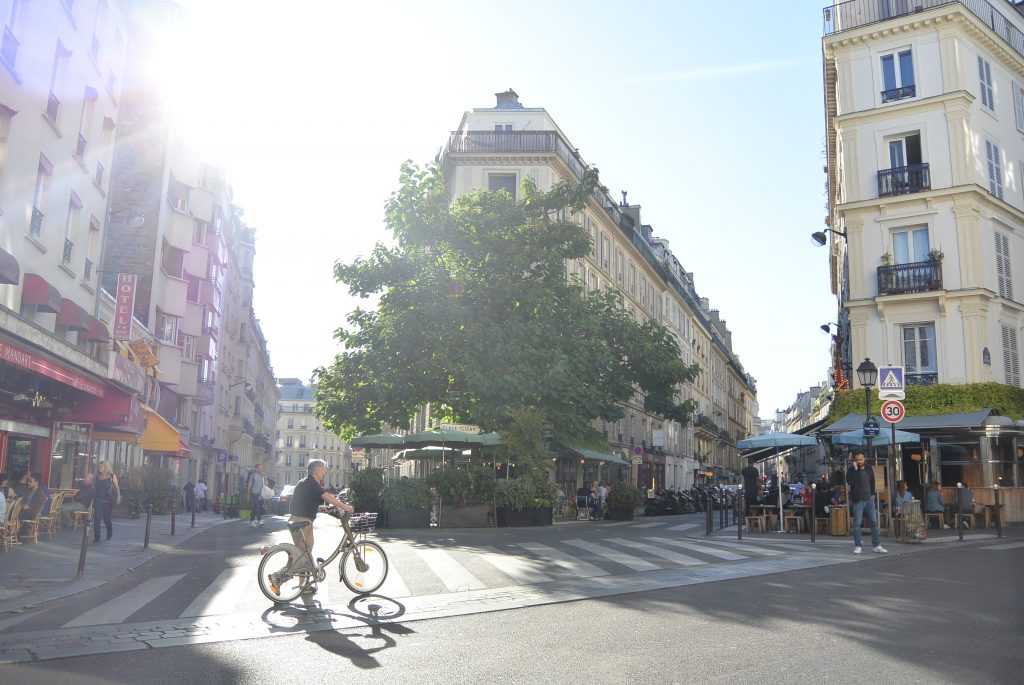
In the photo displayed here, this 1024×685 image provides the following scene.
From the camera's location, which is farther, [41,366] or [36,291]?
[36,291]

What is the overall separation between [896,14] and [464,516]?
72.3ft

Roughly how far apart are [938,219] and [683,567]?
750 inches

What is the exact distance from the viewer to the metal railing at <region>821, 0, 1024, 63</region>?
28500 millimetres

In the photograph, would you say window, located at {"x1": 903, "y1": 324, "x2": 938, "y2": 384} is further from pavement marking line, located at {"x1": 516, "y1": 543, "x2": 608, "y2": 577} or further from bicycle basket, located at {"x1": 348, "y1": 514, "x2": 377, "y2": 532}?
bicycle basket, located at {"x1": 348, "y1": 514, "x2": 377, "y2": 532}

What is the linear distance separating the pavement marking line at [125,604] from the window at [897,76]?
26280 millimetres

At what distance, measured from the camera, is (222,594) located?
392 inches

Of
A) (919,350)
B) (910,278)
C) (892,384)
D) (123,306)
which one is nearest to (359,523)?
(892,384)

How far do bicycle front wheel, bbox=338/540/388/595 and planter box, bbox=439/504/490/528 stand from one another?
1329 centimetres

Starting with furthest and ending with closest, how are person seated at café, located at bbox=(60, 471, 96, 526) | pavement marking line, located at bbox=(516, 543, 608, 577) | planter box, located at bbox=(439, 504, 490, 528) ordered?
planter box, located at bbox=(439, 504, 490, 528), person seated at café, located at bbox=(60, 471, 96, 526), pavement marking line, located at bbox=(516, 543, 608, 577)

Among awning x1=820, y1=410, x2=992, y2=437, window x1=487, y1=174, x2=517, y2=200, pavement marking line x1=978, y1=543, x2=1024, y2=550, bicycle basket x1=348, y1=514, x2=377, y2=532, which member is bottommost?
pavement marking line x1=978, y1=543, x2=1024, y2=550

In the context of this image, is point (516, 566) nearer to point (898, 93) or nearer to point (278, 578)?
point (278, 578)

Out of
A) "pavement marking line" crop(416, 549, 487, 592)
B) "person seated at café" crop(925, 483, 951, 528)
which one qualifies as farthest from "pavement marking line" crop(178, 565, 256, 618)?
"person seated at café" crop(925, 483, 951, 528)

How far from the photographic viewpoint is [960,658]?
6.26 meters

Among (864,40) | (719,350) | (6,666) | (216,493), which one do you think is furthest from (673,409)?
(719,350)
